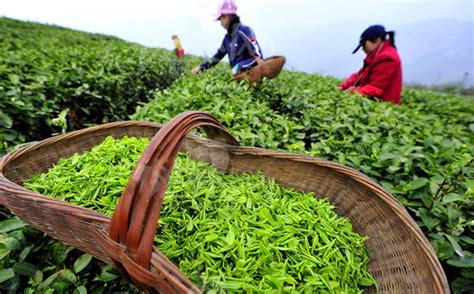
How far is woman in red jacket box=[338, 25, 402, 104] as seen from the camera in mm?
3838

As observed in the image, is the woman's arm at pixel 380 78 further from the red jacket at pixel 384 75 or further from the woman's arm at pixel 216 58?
the woman's arm at pixel 216 58

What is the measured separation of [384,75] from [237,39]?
7.39 ft

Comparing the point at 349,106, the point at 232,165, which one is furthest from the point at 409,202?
the point at 349,106

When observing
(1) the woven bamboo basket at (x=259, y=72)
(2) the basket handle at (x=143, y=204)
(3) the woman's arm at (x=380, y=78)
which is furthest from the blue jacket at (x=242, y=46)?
(2) the basket handle at (x=143, y=204)

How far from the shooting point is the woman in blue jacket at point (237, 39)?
3.31 metres

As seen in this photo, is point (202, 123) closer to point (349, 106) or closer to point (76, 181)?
point (76, 181)

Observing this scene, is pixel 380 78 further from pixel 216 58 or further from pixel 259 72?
pixel 216 58

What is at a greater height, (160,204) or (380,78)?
(380,78)

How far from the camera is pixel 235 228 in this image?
3.08 ft

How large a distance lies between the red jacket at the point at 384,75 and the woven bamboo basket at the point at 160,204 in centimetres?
304

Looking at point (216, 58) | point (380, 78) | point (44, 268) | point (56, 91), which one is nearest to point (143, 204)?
point (44, 268)

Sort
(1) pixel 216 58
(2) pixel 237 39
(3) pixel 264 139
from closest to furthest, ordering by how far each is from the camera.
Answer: (3) pixel 264 139 < (2) pixel 237 39 < (1) pixel 216 58

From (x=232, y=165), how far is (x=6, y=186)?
2.98 feet

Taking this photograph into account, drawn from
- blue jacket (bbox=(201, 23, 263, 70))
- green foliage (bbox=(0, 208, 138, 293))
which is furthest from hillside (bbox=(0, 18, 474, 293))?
Result: blue jacket (bbox=(201, 23, 263, 70))
